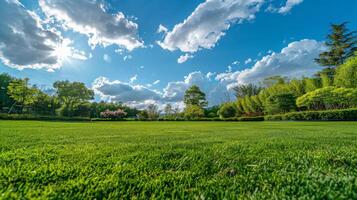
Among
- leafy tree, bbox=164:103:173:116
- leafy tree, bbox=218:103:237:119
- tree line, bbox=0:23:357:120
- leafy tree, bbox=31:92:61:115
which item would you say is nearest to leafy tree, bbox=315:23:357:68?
tree line, bbox=0:23:357:120

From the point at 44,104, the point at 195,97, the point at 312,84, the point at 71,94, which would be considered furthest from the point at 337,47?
the point at 44,104

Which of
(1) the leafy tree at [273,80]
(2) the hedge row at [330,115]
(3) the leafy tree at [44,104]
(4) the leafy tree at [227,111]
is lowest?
(2) the hedge row at [330,115]

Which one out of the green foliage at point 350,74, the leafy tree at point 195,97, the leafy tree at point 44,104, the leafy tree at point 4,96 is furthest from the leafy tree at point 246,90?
the leafy tree at point 4,96

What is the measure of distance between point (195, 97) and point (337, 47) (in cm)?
2478

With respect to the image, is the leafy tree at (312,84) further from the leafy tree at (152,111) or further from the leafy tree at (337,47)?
the leafy tree at (152,111)

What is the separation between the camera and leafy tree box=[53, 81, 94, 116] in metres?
35.1

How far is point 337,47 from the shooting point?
27312 millimetres

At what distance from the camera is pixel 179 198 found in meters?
0.90

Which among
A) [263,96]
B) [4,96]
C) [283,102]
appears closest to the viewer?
[283,102]

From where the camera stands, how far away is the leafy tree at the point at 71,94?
35.1 meters

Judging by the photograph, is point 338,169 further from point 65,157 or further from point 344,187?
point 65,157

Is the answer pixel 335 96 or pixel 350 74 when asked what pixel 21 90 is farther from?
pixel 350 74

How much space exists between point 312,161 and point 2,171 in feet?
7.48

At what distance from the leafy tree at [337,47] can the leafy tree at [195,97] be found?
825 inches
